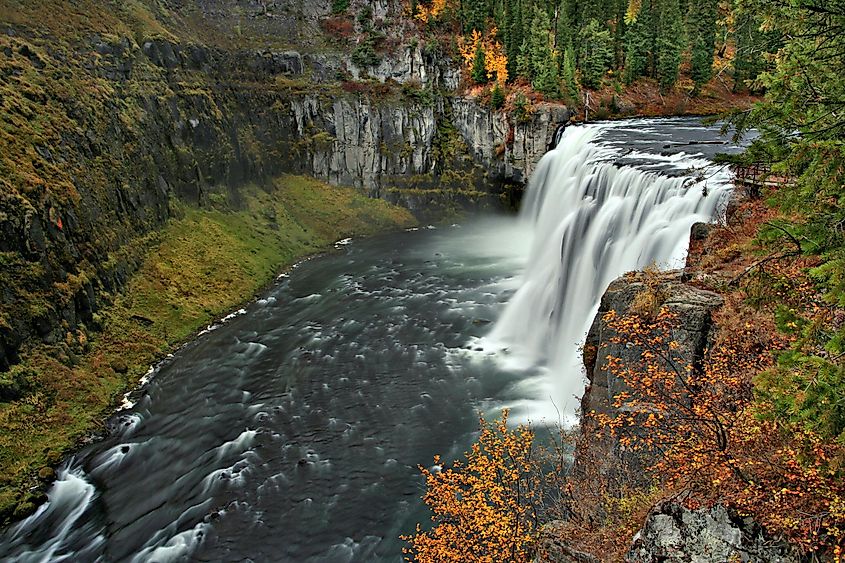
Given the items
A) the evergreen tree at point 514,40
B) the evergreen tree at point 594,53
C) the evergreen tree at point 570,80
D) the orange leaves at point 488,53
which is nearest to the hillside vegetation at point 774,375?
the evergreen tree at point 570,80

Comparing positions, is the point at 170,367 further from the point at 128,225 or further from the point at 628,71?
the point at 628,71

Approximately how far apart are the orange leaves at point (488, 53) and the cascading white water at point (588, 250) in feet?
101

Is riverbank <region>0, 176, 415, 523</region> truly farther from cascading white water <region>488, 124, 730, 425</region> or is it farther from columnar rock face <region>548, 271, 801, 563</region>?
columnar rock face <region>548, 271, 801, 563</region>

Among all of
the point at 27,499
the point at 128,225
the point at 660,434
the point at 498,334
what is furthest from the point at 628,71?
the point at 27,499

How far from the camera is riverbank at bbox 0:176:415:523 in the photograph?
22.8 metres

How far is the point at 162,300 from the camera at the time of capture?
3497 centimetres

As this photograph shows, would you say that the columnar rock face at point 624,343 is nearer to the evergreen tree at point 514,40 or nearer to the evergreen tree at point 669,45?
the evergreen tree at point 514,40

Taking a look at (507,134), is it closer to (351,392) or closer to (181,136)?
(181,136)

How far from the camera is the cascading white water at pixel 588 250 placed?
79.0 ft

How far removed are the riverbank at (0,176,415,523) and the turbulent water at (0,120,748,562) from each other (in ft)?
4.48

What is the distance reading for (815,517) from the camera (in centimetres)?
714

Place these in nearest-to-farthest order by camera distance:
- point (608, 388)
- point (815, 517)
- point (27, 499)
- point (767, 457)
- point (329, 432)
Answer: point (815, 517) < point (767, 457) < point (608, 388) < point (27, 499) < point (329, 432)

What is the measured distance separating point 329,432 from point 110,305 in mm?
17416

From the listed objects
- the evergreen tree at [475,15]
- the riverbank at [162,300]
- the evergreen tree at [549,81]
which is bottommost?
the riverbank at [162,300]
